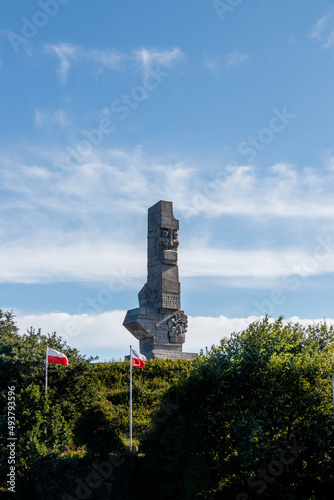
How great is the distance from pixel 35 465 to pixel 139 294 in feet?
64.4

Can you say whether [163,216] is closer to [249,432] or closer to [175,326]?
[175,326]

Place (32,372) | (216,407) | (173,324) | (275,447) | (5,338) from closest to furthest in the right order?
(275,447), (216,407), (32,372), (5,338), (173,324)

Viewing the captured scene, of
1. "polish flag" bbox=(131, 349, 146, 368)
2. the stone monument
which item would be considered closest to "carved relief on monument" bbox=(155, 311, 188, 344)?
the stone monument

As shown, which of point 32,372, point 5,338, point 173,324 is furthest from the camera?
point 173,324

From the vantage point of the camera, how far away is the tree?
21453mm

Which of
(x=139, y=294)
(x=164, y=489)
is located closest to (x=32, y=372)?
(x=164, y=489)

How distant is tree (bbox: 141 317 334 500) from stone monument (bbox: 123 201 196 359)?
14.3 metres

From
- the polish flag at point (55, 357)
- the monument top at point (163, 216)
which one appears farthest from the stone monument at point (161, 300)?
the polish flag at point (55, 357)

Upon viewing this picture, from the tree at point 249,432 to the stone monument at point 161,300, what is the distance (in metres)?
14.3

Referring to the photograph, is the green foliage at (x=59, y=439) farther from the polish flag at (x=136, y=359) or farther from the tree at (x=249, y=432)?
the polish flag at (x=136, y=359)

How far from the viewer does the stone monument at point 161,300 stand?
38125 millimetres

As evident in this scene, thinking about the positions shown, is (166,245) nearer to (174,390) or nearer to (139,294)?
(139,294)

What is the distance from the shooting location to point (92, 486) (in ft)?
71.6

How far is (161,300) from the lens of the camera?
38531 millimetres
